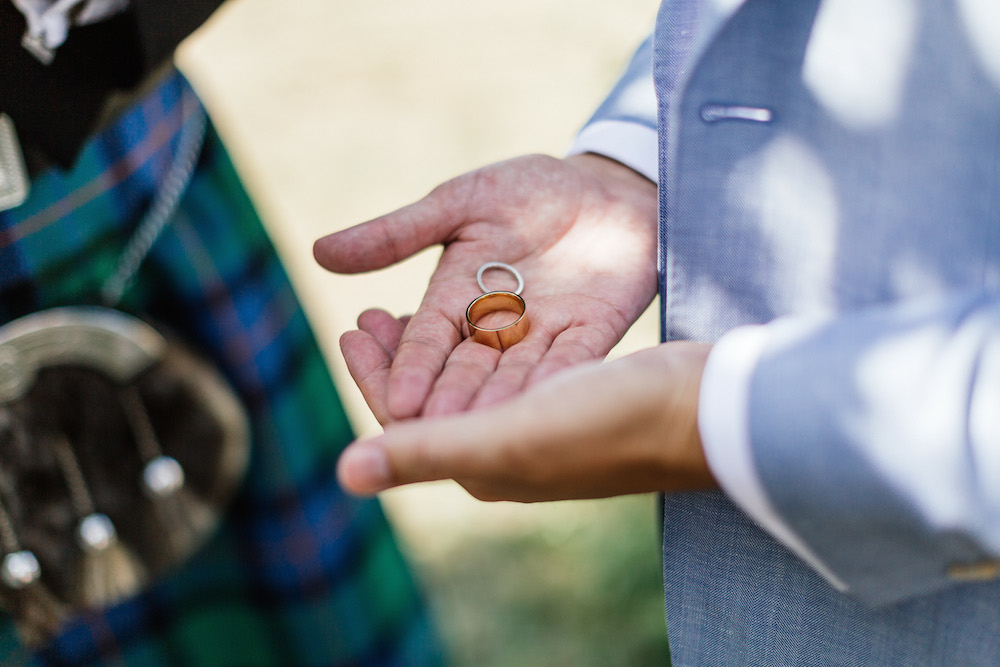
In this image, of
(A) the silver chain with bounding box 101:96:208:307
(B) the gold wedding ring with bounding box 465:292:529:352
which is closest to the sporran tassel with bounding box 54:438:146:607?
(A) the silver chain with bounding box 101:96:208:307

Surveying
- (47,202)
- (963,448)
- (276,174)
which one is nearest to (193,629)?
(47,202)

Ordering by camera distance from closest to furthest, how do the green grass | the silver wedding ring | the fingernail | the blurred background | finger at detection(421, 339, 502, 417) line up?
the fingernail
finger at detection(421, 339, 502, 417)
the silver wedding ring
the green grass
the blurred background

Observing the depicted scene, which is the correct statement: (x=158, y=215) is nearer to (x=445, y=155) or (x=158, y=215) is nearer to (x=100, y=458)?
(x=100, y=458)

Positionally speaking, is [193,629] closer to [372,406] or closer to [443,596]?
[372,406]

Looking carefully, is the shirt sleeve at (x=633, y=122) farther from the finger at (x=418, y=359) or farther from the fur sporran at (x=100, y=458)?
the fur sporran at (x=100, y=458)

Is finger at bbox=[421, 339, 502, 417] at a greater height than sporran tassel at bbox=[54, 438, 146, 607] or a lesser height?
greater

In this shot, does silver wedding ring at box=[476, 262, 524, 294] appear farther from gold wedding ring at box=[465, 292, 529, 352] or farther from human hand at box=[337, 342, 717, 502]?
human hand at box=[337, 342, 717, 502]
